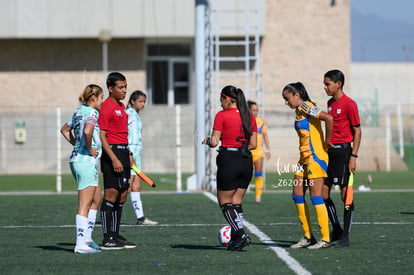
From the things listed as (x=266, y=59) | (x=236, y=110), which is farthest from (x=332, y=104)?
(x=266, y=59)

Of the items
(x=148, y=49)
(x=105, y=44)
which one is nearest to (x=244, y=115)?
(x=105, y=44)

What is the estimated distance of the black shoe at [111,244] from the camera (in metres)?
10.9

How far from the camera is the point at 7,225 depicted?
544 inches

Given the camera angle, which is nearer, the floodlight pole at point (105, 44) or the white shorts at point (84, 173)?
the white shorts at point (84, 173)

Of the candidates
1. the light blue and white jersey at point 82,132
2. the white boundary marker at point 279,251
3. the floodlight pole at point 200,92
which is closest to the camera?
the white boundary marker at point 279,251

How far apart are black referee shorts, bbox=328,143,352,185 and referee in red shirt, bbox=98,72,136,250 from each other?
2422 mm

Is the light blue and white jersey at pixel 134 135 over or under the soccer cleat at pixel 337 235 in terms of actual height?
over

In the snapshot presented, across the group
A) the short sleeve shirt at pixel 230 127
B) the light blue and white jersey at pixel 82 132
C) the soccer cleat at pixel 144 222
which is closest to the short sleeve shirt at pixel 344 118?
the short sleeve shirt at pixel 230 127

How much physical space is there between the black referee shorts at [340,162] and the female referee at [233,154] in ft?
3.39

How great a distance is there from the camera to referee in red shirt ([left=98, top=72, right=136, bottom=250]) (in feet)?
35.1

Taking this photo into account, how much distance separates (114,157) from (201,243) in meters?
1.65

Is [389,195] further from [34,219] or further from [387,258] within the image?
[387,258]

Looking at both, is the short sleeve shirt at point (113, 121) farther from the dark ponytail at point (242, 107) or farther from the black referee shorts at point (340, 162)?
the black referee shorts at point (340, 162)

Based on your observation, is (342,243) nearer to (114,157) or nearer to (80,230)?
(114,157)
